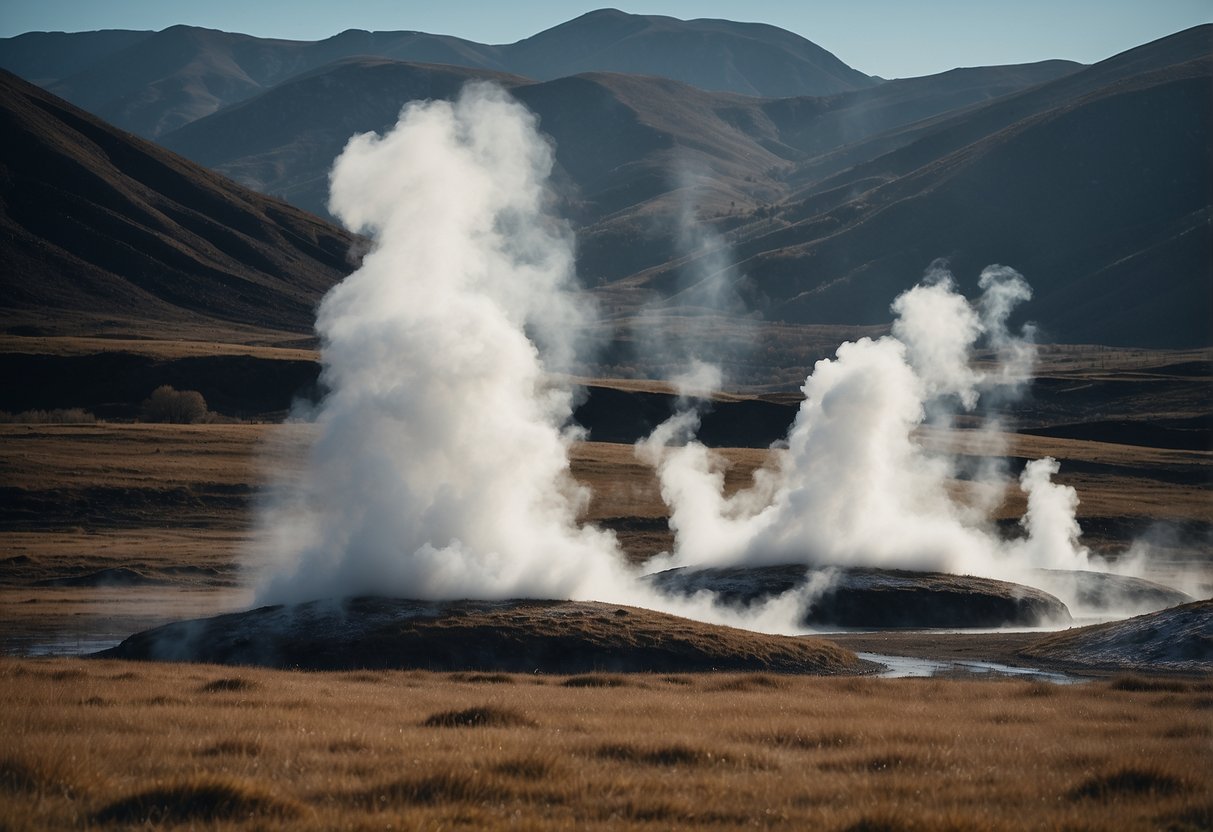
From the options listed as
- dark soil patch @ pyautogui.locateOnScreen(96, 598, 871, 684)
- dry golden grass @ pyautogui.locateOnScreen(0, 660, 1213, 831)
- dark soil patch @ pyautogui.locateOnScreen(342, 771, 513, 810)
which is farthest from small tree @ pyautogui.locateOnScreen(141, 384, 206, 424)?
dark soil patch @ pyautogui.locateOnScreen(342, 771, 513, 810)

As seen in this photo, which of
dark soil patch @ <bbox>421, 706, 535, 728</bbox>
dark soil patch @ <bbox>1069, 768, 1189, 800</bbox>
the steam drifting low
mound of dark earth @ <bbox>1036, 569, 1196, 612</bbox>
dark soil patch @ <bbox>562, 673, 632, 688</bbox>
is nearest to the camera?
dark soil patch @ <bbox>1069, 768, 1189, 800</bbox>

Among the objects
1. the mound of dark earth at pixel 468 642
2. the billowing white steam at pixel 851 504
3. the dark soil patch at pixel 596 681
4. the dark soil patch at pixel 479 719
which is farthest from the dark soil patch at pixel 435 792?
the billowing white steam at pixel 851 504

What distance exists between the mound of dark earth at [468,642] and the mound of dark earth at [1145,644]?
715 centimetres

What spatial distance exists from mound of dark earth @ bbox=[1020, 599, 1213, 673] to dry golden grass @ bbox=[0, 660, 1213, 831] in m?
12.0

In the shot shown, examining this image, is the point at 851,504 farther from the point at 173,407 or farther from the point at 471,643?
the point at 173,407

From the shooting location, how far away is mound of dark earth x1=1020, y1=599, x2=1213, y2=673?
37.3m

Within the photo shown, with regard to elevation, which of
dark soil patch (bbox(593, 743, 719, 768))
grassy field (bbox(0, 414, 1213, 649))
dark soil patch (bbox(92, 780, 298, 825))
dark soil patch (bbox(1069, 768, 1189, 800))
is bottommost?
grassy field (bbox(0, 414, 1213, 649))

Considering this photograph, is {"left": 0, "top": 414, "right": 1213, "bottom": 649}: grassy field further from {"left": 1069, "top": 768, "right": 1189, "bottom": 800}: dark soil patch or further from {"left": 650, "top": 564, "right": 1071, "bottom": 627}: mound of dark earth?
{"left": 1069, "top": 768, "right": 1189, "bottom": 800}: dark soil patch

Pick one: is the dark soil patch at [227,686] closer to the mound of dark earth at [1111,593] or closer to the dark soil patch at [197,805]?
the dark soil patch at [197,805]

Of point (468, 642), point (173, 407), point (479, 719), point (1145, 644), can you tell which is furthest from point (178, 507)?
point (479, 719)

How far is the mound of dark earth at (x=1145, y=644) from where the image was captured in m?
37.3

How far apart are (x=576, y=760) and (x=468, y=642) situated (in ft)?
68.8

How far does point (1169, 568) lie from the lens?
79.6 m

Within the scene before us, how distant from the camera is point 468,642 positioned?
36.1m
